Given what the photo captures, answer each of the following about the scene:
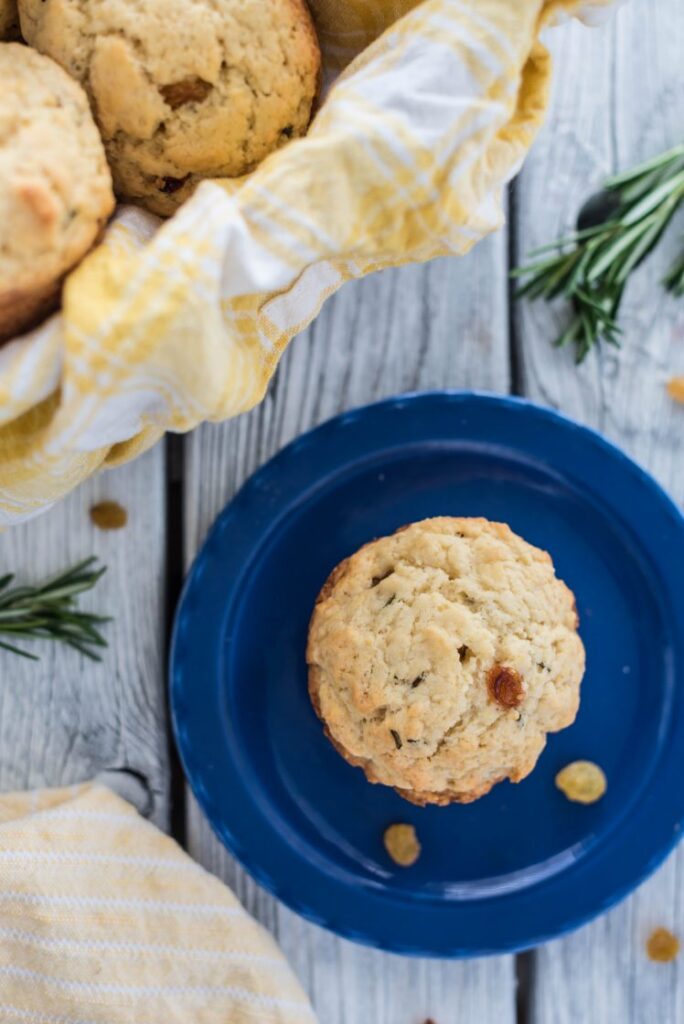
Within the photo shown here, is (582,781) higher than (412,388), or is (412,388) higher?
(412,388)

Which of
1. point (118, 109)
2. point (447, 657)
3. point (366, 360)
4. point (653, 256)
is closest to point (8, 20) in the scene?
point (118, 109)

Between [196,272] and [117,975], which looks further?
[117,975]

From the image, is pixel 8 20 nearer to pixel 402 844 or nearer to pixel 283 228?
pixel 283 228

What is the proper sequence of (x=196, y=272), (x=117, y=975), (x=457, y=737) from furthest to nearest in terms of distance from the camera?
(x=117, y=975) < (x=457, y=737) < (x=196, y=272)

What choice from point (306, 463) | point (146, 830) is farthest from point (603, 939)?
point (306, 463)

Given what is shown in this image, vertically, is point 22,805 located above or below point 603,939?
above

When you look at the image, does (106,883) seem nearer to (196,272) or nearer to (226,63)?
(196,272)

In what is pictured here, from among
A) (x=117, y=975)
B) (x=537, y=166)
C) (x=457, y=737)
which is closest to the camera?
(x=457, y=737)

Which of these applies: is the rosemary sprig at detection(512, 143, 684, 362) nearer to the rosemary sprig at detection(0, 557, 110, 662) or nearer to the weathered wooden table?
the weathered wooden table
